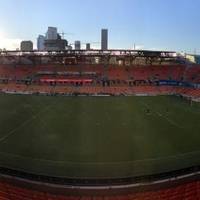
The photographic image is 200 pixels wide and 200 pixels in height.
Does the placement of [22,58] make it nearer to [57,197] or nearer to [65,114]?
[65,114]

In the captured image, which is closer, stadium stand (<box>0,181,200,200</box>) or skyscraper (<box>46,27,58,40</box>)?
stadium stand (<box>0,181,200,200</box>)

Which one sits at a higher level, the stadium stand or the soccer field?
the stadium stand

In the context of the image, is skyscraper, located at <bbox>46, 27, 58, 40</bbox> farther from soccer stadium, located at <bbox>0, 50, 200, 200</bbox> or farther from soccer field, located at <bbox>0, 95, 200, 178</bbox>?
soccer field, located at <bbox>0, 95, 200, 178</bbox>

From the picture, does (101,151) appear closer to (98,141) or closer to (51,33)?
(98,141)

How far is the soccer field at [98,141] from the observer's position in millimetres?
17256

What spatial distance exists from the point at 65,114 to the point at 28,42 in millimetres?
89223

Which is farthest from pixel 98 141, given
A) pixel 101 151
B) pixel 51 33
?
pixel 51 33

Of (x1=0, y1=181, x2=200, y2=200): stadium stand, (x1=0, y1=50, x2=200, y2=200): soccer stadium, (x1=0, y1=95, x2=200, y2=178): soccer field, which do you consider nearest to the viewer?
(x1=0, y1=181, x2=200, y2=200): stadium stand

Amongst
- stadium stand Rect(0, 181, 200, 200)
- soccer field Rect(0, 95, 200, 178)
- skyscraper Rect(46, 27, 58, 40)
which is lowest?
soccer field Rect(0, 95, 200, 178)

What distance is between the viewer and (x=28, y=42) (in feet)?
388

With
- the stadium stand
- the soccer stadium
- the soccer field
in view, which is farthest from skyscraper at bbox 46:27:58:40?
the stadium stand

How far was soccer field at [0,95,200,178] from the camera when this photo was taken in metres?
17.3

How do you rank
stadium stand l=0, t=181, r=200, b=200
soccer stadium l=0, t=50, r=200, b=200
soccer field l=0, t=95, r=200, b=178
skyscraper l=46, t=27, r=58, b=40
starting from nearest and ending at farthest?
stadium stand l=0, t=181, r=200, b=200
soccer stadium l=0, t=50, r=200, b=200
soccer field l=0, t=95, r=200, b=178
skyscraper l=46, t=27, r=58, b=40

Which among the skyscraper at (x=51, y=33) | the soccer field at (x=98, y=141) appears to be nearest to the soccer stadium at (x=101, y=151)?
the soccer field at (x=98, y=141)
